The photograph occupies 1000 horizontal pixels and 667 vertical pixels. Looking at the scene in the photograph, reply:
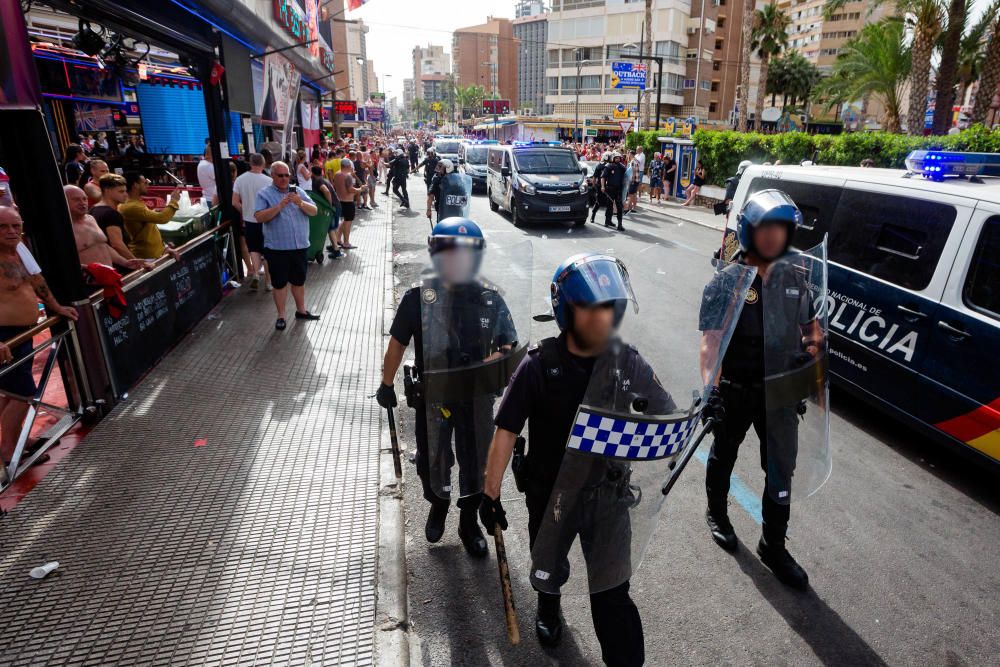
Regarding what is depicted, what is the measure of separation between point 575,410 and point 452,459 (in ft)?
4.11

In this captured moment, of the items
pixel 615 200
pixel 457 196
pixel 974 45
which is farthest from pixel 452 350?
pixel 974 45

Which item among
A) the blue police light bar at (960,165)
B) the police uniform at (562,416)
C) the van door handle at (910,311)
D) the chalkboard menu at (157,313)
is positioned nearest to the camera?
the police uniform at (562,416)

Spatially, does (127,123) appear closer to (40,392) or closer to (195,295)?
(195,295)

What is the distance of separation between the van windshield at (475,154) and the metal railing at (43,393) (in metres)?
21.3

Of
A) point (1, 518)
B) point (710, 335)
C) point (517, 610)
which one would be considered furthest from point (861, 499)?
point (1, 518)

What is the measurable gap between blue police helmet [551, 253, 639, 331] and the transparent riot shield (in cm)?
82

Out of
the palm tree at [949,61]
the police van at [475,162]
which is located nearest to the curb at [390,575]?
the palm tree at [949,61]

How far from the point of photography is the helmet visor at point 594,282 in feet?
6.00

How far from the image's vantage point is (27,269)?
4059 millimetres

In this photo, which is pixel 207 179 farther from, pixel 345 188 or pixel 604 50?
pixel 604 50

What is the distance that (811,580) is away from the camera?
324 centimetres

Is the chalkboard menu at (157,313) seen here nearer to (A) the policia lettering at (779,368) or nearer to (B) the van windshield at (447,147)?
(A) the policia lettering at (779,368)

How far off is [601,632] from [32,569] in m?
3.00

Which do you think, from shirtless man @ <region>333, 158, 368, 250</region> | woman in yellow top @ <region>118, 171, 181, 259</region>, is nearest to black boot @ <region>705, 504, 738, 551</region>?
woman in yellow top @ <region>118, 171, 181, 259</region>
